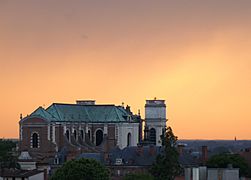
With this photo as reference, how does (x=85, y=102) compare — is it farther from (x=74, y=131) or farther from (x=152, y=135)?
(x=152, y=135)

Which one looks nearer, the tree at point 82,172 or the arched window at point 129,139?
the tree at point 82,172

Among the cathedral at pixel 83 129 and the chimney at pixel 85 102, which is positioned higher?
the chimney at pixel 85 102

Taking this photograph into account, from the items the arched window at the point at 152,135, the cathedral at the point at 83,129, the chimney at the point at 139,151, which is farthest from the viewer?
the arched window at the point at 152,135

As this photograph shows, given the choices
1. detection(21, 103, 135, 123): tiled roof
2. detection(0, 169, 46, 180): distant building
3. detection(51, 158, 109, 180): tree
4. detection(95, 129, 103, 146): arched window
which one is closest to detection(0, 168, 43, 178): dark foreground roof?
detection(0, 169, 46, 180): distant building

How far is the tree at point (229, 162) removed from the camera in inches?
4879

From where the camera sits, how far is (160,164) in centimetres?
11831

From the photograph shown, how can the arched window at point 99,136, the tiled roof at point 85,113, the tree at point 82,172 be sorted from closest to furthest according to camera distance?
the tree at point 82,172 < the tiled roof at point 85,113 < the arched window at point 99,136

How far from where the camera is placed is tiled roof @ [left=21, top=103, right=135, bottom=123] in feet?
532

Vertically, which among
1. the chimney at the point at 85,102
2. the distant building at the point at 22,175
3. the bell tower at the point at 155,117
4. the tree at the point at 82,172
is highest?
the chimney at the point at 85,102

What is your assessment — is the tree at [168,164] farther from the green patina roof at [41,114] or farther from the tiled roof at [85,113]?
the tiled roof at [85,113]

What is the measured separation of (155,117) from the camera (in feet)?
575

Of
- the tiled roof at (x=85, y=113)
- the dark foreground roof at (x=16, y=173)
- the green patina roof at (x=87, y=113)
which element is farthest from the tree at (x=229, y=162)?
the green patina roof at (x=87, y=113)

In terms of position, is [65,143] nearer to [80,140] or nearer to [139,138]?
[80,140]

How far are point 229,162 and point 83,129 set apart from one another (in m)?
45.4
